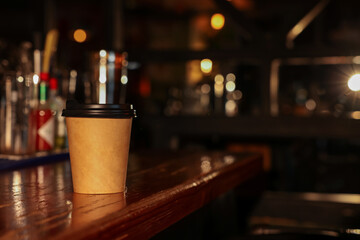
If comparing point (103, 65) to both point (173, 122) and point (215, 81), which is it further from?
point (215, 81)

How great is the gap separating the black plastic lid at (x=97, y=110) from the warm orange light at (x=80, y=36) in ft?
11.2

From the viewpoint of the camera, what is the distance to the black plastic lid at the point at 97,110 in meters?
0.85

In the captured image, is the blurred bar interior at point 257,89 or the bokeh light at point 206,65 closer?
the blurred bar interior at point 257,89

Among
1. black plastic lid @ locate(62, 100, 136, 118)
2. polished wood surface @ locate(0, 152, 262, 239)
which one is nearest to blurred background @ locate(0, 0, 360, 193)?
polished wood surface @ locate(0, 152, 262, 239)

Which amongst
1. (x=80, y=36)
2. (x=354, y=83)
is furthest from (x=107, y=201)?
(x=80, y=36)

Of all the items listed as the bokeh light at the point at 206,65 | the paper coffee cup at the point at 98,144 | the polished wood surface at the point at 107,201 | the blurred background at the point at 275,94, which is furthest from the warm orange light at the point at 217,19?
the paper coffee cup at the point at 98,144

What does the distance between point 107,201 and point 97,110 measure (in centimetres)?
16

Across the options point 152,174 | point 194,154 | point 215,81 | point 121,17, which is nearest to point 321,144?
point 215,81

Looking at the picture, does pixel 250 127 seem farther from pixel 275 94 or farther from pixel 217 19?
pixel 217 19

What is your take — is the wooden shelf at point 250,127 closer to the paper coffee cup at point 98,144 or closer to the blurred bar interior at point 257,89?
the blurred bar interior at point 257,89

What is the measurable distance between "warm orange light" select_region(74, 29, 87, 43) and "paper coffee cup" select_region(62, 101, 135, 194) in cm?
340

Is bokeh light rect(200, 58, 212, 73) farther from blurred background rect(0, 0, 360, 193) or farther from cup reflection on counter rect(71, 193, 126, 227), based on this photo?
cup reflection on counter rect(71, 193, 126, 227)

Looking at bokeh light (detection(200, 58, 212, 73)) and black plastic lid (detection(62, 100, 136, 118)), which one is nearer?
black plastic lid (detection(62, 100, 136, 118))

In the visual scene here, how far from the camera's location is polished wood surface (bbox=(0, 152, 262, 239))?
0.62 m
